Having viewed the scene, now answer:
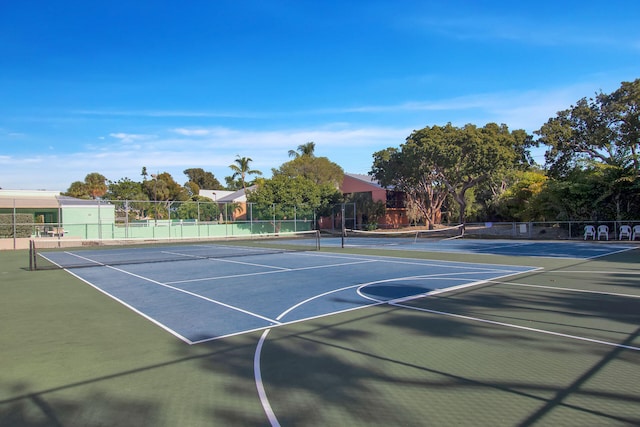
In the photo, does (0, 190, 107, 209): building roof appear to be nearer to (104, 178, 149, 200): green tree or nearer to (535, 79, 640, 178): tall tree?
(104, 178, 149, 200): green tree

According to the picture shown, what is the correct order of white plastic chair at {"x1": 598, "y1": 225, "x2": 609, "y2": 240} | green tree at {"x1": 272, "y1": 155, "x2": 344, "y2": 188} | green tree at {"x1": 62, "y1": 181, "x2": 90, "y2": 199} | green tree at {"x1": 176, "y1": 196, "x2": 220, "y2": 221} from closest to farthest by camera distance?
white plastic chair at {"x1": 598, "y1": 225, "x2": 609, "y2": 240}, green tree at {"x1": 176, "y1": 196, "x2": 220, "y2": 221}, green tree at {"x1": 272, "y1": 155, "x2": 344, "y2": 188}, green tree at {"x1": 62, "y1": 181, "x2": 90, "y2": 199}

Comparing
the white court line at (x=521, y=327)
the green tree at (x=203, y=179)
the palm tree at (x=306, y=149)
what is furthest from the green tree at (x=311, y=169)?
the green tree at (x=203, y=179)

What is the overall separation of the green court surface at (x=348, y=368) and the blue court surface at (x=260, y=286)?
0.62 meters

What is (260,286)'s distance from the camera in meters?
11.9

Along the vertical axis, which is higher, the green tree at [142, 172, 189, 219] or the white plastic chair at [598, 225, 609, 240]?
the green tree at [142, 172, 189, 219]

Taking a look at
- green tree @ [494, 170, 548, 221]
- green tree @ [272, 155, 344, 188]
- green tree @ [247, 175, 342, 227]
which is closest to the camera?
green tree @ [494, 170, 548, 221]

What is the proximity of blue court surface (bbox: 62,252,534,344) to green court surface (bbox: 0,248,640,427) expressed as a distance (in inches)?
24.5

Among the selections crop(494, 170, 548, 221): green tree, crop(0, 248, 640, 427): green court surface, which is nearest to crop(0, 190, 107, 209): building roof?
crop(0, 248, 640, 427): green court surface


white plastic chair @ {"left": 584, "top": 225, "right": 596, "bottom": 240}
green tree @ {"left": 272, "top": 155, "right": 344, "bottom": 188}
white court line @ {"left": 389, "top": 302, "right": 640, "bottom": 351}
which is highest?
green tree @ {"left": 272, "top": 155, "right": 344, "bottom": 188}

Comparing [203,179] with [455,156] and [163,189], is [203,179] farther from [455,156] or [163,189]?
[455,156]

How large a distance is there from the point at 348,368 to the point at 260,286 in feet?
22.4

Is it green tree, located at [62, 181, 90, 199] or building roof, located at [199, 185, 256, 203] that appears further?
green tree, located at [62, 181, 90, 199]

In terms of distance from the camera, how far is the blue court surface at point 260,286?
814 cm

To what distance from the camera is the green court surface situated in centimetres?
412
